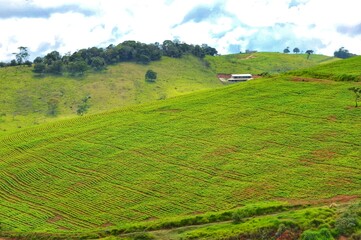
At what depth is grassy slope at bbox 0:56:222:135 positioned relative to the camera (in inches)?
6363

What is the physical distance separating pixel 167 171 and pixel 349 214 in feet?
98.0

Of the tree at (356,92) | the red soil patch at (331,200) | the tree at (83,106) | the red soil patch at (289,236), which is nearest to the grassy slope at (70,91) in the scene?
the tree at (83,106)

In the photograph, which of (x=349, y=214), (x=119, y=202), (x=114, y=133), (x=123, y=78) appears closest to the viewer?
(x=349, y=214)

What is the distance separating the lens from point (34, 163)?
83.4 metres

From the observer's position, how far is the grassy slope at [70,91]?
16162cm

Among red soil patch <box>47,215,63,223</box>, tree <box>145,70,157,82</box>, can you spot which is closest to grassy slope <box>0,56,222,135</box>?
tree <box>145,70,157,82</box>

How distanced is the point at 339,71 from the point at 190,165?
5228cm

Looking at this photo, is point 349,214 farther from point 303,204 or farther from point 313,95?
point 313,95

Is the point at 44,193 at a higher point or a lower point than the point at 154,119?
lower

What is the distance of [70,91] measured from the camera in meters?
179

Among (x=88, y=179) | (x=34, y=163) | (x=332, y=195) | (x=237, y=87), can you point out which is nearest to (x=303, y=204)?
(x=332, y=195)

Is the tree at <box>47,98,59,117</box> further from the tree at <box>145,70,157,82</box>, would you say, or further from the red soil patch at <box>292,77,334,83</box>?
the red soil patch at <box>292,77,334,83</box>

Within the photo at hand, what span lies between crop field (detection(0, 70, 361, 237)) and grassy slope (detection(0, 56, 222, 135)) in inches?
2248

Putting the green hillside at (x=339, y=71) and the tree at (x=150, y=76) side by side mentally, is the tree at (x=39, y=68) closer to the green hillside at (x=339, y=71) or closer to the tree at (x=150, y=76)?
the tree at (x=150, y=76)
